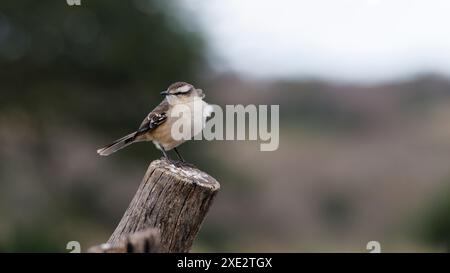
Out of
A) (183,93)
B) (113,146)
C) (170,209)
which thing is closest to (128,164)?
(113,146)

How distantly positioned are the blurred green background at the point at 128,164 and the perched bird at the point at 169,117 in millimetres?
10697

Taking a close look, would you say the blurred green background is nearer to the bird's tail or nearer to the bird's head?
the bird's tail

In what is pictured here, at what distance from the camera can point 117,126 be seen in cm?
2284

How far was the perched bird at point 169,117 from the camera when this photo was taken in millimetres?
7316

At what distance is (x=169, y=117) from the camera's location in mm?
7461

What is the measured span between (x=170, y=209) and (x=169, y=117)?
2426 mm

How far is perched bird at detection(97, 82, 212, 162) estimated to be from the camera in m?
7.32

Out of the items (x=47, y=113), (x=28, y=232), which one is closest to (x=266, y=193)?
(x=47, y=113)

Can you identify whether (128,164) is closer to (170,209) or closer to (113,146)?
(113,146)

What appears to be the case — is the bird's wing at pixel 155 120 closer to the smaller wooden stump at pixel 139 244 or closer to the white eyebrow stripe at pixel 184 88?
the white eyebrow stripe at pixel 184 88

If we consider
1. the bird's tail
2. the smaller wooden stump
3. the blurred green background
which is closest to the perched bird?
the bird's tail

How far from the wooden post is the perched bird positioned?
202 centimetres
